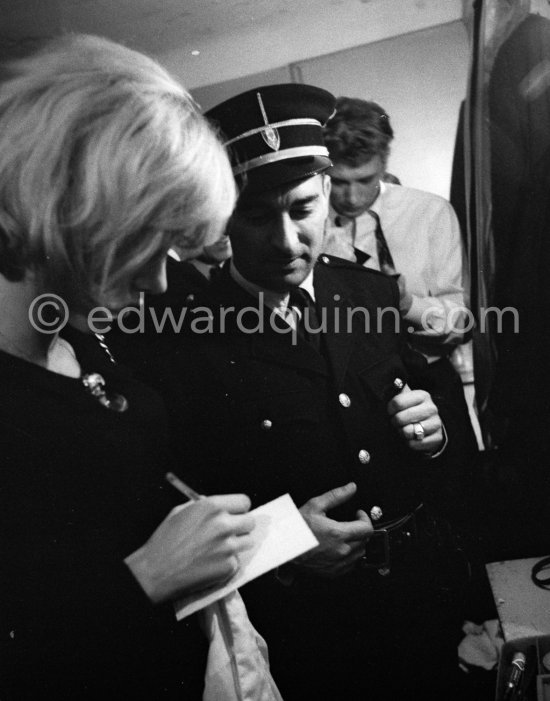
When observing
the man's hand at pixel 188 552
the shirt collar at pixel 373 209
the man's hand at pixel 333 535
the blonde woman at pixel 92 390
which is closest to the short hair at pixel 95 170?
the blonde woman at pixel 92 390

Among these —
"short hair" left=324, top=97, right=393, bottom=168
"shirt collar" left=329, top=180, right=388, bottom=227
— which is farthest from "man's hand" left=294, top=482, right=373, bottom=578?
"short hair" left=324, top=97, right=393, bottom=168

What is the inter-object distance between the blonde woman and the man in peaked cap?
0.08 metres

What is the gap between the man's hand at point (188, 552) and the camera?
0.92 meters

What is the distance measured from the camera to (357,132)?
1.04m

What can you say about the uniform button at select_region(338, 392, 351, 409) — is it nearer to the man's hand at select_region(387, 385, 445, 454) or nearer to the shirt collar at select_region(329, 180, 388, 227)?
the man's hand at select_region(387, 385, 445, 454)

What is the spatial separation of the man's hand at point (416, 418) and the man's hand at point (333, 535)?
0.13m

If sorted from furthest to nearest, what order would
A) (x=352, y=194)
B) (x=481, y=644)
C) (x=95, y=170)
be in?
(x=481, y=644)
(x=352, y=194)
(x=95, y=170)

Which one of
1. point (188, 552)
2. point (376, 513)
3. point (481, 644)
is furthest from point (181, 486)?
point (481, 644)

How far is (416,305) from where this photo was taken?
3.59ft

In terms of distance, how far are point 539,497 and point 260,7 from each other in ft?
3.35

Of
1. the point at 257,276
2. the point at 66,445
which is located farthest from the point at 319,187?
the point at 66,445

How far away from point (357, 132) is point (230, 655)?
33.1 inches

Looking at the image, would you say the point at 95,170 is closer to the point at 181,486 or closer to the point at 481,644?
the point at 181,486

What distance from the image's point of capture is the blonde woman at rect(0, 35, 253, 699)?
32.4 inches
